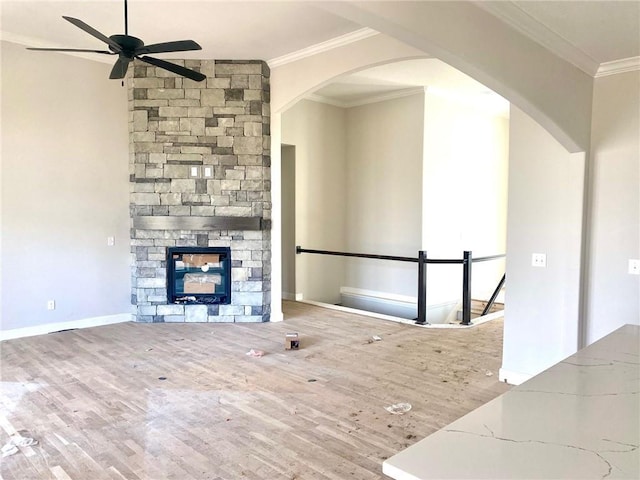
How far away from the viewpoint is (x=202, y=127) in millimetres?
5844

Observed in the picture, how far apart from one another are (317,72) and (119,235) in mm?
3198

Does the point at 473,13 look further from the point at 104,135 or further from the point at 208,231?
the point at 104,135

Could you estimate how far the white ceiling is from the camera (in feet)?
8.97

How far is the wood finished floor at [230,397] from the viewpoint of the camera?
2.67 metres

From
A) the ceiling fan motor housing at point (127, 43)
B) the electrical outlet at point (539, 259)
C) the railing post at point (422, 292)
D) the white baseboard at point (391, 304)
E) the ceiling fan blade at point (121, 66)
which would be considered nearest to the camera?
the ceiling fan motor housing at point (127, 43)

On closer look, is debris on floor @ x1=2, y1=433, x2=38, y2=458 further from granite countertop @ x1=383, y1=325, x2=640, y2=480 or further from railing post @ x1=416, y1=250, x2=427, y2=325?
railing post @ x1=416, y1=250, x2=427, y2=325

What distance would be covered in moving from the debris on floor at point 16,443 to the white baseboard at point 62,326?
267 centimetres

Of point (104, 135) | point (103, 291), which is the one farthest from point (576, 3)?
point (103, 291)

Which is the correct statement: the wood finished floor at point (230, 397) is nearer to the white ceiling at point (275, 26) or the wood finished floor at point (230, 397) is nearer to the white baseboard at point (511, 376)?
the white baseboard at point (511, 376)

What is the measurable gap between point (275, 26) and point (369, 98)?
317 cm

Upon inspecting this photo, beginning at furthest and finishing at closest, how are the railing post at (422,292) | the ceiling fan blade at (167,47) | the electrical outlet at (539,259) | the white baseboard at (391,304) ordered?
the white baseboard at (391,304), the railing post at (422,292), the electrical outlet at (539,259), the ceiling fan blade at (167,47)

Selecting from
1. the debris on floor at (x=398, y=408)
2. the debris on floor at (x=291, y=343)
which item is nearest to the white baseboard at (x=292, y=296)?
the debris on floor at (x=291, y=343)

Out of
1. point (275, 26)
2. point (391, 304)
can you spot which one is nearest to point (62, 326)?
point (275, 26)

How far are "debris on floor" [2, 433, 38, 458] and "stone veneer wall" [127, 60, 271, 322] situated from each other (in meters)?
3.03
